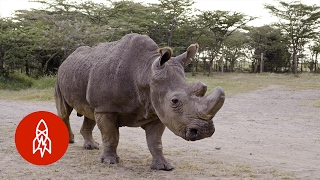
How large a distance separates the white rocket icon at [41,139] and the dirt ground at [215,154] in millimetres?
860

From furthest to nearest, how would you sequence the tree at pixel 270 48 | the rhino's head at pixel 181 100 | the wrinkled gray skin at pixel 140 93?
the tree at pixel 270 48 < the wrinkled gray skin at pixel 140 93 < the rhino's head at pixel 181 100

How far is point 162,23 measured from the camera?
3569cm

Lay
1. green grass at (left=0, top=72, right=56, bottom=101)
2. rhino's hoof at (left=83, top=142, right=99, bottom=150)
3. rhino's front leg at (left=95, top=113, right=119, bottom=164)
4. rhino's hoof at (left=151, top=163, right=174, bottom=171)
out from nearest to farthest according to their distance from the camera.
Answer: rhino's hoof at (left=151, top=163, right=174, bottom=171) < rhino's front leg at (left=95, top=113, right=119, bottom=164) < rhino's hoof at (left=83, top=142, right=99, bottom=150) < green grass at (left=0, top=72, right=56, bottom=101)

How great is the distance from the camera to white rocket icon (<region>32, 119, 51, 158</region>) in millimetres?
4664

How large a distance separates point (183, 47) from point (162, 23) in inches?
125

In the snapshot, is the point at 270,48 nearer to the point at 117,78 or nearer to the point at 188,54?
the point at 188,54

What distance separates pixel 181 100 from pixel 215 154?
103 inches

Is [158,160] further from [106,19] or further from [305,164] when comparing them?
[106,19]

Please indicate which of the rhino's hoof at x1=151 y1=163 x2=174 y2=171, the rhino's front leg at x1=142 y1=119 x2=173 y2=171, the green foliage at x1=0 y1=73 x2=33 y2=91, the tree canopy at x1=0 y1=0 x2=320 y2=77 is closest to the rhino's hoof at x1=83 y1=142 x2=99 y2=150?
the rhino's front leg at x1=142 y1=119 x2=173 y2=171

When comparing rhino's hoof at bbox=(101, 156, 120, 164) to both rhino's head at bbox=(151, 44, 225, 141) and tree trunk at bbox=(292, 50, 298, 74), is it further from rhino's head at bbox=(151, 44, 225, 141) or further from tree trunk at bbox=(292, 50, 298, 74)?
tree trunk at bbox=(292, 50, 298, 74)

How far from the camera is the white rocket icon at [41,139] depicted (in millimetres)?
4664

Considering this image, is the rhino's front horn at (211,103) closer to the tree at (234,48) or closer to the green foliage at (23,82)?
the green foliage at (23,82)

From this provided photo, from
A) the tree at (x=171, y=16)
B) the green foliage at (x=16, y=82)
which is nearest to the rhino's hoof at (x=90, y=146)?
the green foliage at (x=16, y=82)

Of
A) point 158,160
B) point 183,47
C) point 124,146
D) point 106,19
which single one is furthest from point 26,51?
point 158,160
